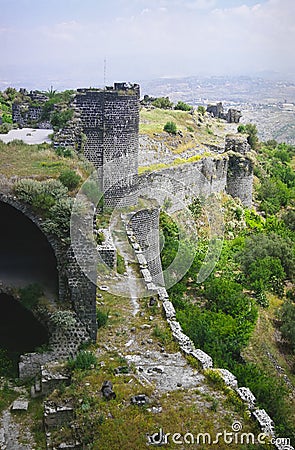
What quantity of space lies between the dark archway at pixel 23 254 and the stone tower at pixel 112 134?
150 inches

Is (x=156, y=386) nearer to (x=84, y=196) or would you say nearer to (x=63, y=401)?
(x=63, y=401)

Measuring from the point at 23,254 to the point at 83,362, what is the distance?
481cm

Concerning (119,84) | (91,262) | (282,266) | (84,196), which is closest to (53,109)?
(119,84)

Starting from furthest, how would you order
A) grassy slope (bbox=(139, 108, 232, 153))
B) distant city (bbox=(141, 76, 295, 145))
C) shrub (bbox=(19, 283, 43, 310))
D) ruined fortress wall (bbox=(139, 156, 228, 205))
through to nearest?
1. distant city (bbox=(141, 76, 295, 145))
2. grassy slope (bbox=(139, 108, 232, 153))
3. ruined fortress wall (bbox=(139, 156, 228, 205))
4. shrub (bbox=(19, 283, 43, 310))

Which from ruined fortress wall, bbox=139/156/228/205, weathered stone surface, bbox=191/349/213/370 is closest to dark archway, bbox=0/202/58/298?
weathered stone surface, bbox=191/349/213/370

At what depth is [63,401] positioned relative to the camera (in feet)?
30.1

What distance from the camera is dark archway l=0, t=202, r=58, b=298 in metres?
12.3

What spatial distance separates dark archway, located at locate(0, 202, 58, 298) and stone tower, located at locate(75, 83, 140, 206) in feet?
12.5

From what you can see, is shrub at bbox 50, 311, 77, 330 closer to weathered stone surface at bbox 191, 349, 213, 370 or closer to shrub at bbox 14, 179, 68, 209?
shrub at bbox 14, 179, 68, 209

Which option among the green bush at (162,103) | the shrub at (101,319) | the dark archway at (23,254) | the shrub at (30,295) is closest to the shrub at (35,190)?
the shrub at (30,295)

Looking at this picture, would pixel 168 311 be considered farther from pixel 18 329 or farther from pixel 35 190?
pixel 35 190

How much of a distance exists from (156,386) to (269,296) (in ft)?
40.5

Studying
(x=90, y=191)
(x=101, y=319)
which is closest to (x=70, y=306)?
(x=101, y=319)

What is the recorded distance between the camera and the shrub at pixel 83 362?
32.7 ft
